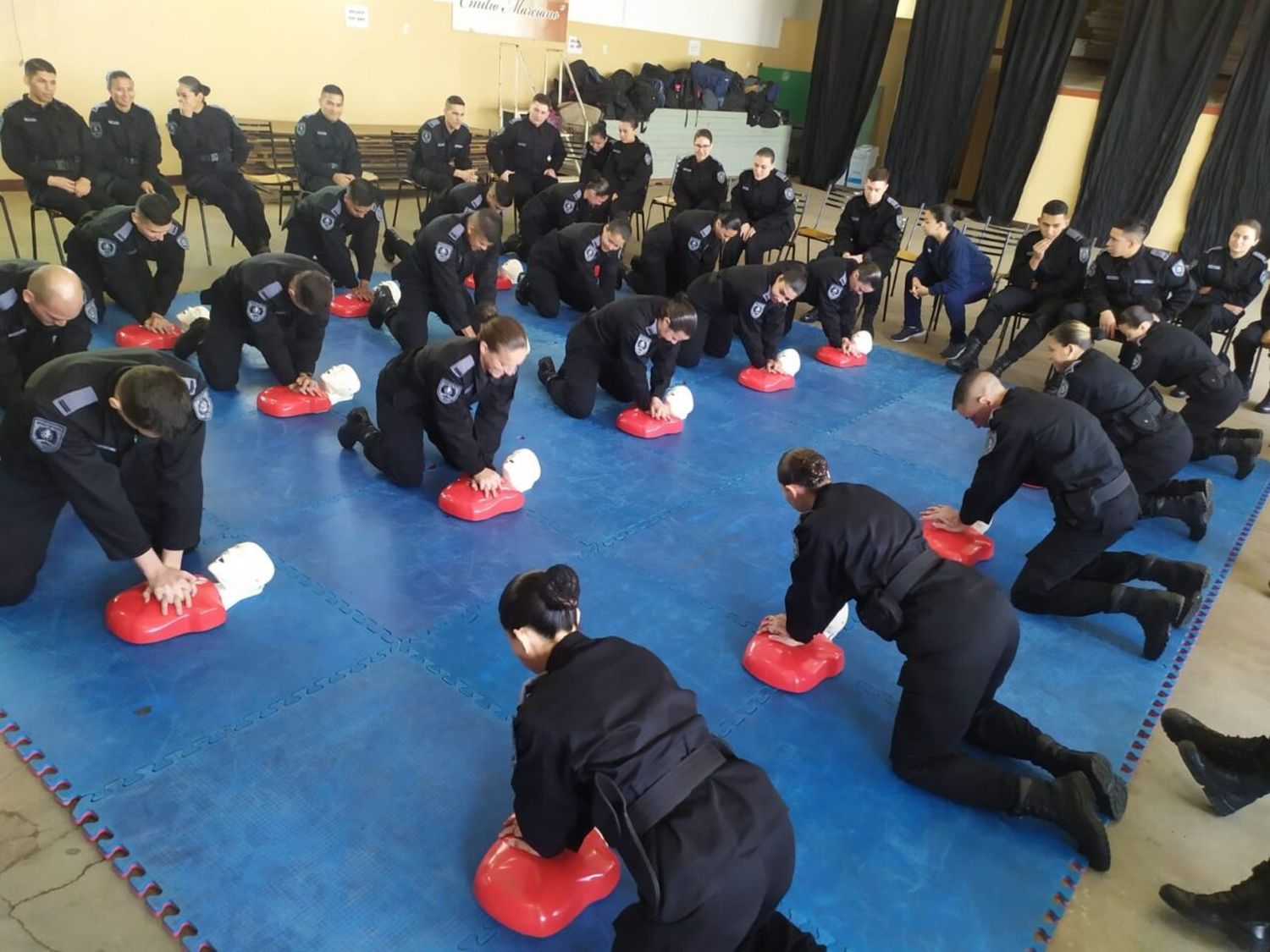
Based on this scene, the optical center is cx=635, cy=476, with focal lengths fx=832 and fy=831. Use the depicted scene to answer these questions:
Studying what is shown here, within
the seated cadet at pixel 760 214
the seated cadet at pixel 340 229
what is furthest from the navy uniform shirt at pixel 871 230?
the seated cadet at pixel 340 229

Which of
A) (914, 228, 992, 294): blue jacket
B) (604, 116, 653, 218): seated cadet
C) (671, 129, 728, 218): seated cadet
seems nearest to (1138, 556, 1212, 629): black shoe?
(914, 228, 992, 294): blue jacket

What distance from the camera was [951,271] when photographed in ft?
28.0

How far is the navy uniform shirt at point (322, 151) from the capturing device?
9.00m

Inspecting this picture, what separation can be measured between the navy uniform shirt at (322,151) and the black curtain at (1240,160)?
12500mm

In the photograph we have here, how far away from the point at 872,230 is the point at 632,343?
442cm

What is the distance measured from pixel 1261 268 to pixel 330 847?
8.94 meters

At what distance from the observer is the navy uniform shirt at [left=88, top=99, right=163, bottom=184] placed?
8.12 meters

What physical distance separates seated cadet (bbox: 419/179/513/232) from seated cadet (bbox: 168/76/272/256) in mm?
1876

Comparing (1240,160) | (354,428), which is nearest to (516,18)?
(354,428)

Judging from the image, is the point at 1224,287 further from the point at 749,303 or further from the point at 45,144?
the point at 45,144

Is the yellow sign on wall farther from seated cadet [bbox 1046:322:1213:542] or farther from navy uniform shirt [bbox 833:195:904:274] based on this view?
seated cadet [bbox 1046:322:1213:542]

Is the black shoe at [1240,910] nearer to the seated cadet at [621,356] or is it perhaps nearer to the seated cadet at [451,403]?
the seated cadet at [451,403]

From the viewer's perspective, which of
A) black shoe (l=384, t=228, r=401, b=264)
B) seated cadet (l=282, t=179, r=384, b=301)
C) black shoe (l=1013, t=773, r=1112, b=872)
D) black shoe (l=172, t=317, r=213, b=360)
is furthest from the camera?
black shoe (l=384, t=228, r=401, b=264)

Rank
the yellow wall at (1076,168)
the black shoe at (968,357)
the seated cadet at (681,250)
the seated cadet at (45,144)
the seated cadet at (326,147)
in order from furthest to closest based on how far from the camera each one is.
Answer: the yellow wall at (1076,168), the seated cadet at (326,147), the seated cadet at (681,250), the black shoe at (968,357), the seated cadet at (45,144)
